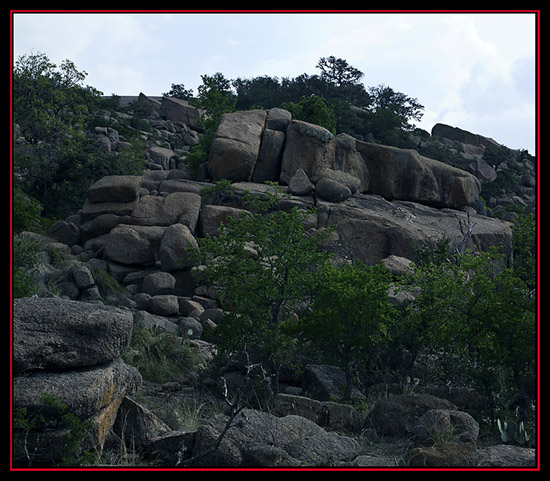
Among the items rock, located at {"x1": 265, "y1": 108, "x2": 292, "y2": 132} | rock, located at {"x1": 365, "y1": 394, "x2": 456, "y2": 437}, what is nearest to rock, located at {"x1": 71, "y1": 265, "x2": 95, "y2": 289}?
rock, located at {"x1": 365, "y1": 394, "x2": 456, "y2": 437}

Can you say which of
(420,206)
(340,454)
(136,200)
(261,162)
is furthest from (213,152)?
(340,454)

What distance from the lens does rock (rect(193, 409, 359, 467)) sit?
20.2 ft

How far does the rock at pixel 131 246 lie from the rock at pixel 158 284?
1.41 meters

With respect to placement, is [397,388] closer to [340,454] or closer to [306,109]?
[340,454]

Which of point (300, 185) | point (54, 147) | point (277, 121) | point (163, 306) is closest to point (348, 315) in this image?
point (163, 306)

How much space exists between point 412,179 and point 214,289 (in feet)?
41.4

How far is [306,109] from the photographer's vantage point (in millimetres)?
29984

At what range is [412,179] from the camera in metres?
26.7

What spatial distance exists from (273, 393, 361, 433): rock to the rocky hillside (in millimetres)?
16

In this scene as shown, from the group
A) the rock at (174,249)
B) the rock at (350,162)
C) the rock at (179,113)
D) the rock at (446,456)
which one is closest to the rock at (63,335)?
the rock at (446,456)

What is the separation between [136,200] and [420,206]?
11.9m

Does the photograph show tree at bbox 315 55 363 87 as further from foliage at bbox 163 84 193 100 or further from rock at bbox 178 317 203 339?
rock at bbox 178 317 203 339

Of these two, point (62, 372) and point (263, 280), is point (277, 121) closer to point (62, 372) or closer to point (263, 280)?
point (263, 280)

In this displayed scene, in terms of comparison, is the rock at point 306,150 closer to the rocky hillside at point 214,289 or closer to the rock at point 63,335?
the rocky hillside at point 214,289
